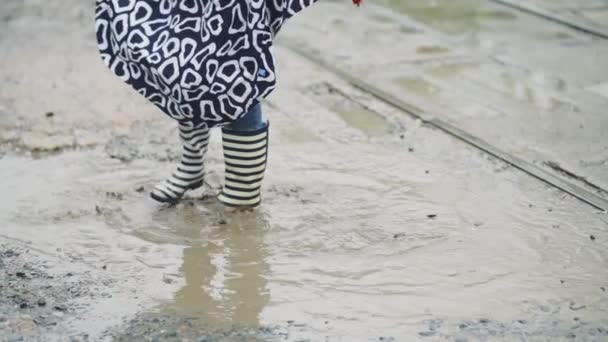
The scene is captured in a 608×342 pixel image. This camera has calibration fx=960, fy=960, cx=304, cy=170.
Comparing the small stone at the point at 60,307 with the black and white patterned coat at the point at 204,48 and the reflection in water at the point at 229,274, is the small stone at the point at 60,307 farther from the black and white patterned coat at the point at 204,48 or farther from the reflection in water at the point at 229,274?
the black and white patterned coat at the point at 204,48

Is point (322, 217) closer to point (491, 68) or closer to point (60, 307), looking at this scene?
Answer: point (60, 307)

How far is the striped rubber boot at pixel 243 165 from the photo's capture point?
3.78 metres

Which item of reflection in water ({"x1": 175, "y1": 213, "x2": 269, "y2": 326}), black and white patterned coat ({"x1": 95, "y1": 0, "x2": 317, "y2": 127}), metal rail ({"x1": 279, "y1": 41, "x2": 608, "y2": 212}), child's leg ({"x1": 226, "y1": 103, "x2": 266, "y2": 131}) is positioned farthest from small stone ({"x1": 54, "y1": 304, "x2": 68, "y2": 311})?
metal rail ({"x1": 279, "y1": 41, "x2": 608, "y2": 212})

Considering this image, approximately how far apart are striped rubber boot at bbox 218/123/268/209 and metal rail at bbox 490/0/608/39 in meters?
3.54

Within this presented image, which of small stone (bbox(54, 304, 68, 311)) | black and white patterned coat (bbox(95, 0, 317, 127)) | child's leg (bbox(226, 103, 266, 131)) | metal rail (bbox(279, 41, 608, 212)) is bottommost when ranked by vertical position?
metal rail (bbox(279, 41, 608, 212))

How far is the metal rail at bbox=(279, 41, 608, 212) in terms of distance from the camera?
428cm

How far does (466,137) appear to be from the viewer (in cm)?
488

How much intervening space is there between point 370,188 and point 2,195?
5.29ft

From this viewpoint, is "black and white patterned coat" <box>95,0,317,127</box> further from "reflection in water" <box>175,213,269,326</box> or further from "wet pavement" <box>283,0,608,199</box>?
"wet pavement" <box>283,0,608,199</box>

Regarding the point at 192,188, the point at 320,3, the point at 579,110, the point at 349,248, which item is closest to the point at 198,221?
the point at 192,188

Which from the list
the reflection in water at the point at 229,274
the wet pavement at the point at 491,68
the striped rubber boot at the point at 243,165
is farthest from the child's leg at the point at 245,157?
Result: the wet pavement at the point at 491,68

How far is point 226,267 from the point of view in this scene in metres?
3.64

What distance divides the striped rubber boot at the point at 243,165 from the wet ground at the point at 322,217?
0.11 m

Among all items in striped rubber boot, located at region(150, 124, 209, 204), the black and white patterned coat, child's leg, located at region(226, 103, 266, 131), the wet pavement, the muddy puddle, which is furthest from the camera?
the wet pavement
